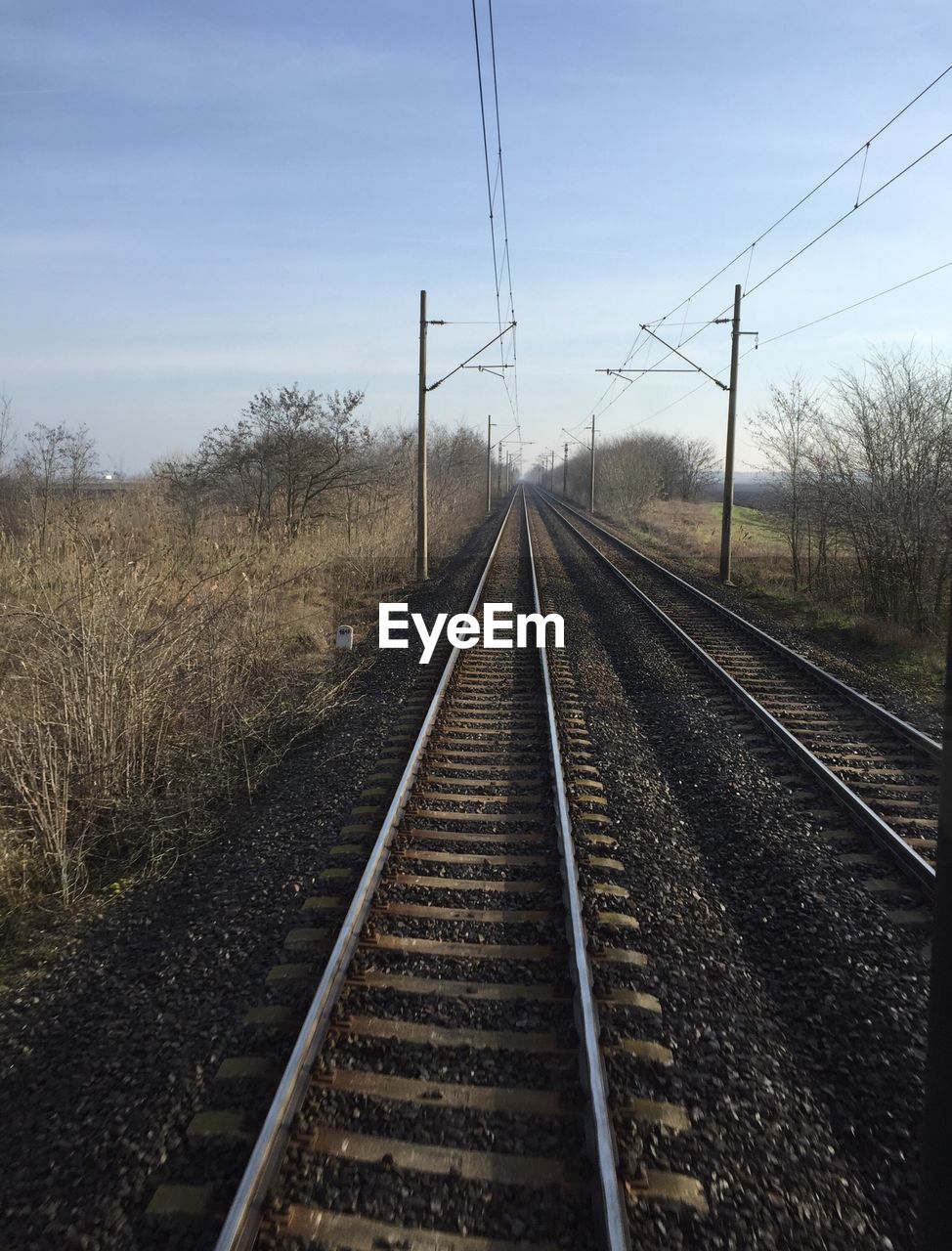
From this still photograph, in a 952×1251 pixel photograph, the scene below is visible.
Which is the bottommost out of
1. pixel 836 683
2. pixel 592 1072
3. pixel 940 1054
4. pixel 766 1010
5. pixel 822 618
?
pixel 766 1010

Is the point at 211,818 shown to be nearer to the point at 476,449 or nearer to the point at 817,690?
the point at 817,690

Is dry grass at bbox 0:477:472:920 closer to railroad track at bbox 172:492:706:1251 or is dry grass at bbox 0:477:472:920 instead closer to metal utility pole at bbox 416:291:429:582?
railroad track at bbox 172:492:706:1251

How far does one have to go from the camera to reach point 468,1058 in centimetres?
318

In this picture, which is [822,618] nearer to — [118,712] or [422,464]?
[422,464]

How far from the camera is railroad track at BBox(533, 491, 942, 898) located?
5312mm

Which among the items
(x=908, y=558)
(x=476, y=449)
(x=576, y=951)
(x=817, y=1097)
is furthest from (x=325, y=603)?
(x=476, y=449)

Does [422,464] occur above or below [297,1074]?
above

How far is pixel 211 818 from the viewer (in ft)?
19.2

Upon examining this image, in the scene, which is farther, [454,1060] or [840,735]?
[840,735]

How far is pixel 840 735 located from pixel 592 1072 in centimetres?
553

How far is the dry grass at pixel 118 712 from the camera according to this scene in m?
5.07

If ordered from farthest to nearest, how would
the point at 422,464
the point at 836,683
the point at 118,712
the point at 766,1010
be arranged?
the point at 422,464
the point at 836,683
the point at 118,712
the point at 766,1010

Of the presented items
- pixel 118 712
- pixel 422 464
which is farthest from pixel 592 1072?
pixel 422 464

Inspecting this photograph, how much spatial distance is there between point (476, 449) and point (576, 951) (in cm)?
7124
